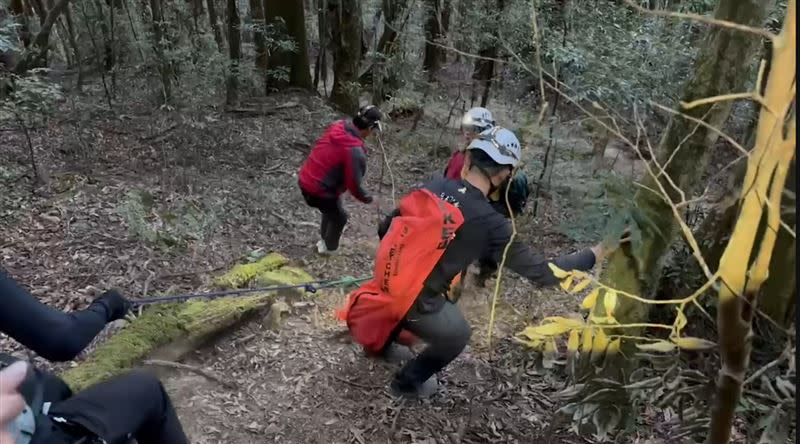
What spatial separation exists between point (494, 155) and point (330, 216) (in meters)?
3.70

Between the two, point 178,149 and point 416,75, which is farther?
point 416,75

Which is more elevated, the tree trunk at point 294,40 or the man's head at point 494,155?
the man's head at point 494,155

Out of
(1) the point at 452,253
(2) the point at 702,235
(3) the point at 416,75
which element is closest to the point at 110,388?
(1) the point at 452,253

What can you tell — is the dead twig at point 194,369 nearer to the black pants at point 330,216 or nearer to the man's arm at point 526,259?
the man's arm at point 526,259

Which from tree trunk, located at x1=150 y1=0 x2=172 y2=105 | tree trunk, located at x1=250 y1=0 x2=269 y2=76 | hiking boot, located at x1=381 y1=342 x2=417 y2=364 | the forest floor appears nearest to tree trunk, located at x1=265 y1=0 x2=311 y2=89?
tree trunk, located at x1=250 y1=0 x2=269 y2=76

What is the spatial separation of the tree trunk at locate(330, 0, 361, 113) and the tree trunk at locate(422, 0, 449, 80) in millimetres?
1923

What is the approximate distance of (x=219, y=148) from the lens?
371 inches

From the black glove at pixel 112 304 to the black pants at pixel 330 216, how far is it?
371 cm

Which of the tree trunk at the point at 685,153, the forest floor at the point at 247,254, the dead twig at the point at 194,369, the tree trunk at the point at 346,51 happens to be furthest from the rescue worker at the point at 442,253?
the tree trunk at the point at 346,51

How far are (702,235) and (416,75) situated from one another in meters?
9.88

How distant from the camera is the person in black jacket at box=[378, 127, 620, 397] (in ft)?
10.6

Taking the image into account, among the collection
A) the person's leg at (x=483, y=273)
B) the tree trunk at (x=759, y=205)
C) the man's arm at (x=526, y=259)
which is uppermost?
the tree trunk at (x=759, y=205)

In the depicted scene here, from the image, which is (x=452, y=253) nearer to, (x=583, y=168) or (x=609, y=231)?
(x=609, y=231)

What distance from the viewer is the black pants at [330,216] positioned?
21.2 ft
